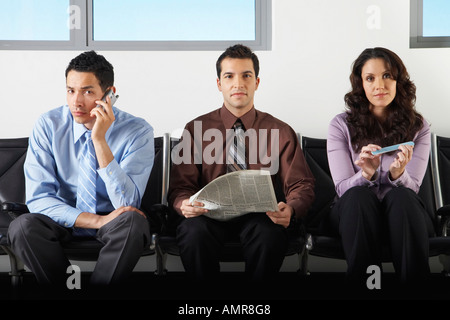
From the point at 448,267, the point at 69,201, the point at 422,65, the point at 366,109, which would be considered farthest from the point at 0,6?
the point at 448,267

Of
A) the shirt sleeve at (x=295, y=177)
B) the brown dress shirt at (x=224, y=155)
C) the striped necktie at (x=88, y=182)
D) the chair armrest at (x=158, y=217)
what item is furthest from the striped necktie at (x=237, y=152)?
the striped necktie at (x=88, y=182)

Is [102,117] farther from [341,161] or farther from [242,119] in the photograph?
[341,161]

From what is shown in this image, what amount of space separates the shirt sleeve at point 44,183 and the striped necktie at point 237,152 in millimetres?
773

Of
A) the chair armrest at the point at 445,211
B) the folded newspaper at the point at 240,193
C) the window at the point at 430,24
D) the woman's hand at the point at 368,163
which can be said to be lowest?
the chair armrest at the point at 445,211

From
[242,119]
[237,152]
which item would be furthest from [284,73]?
[237,152]

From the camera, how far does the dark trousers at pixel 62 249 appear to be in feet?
7.36

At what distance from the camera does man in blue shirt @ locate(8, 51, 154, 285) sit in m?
2.26

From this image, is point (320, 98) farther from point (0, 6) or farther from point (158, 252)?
point (0, 6)

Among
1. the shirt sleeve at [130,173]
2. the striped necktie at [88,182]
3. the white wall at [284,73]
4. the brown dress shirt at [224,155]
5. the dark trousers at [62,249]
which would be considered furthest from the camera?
the white wall at [284,73]

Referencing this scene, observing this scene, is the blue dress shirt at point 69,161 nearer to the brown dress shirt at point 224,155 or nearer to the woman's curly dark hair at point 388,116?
the brown dress shirt at point 224,155

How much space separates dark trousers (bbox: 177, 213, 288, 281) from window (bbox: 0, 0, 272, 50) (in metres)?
1.53

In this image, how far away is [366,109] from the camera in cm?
282

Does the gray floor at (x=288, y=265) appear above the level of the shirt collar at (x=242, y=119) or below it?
below
